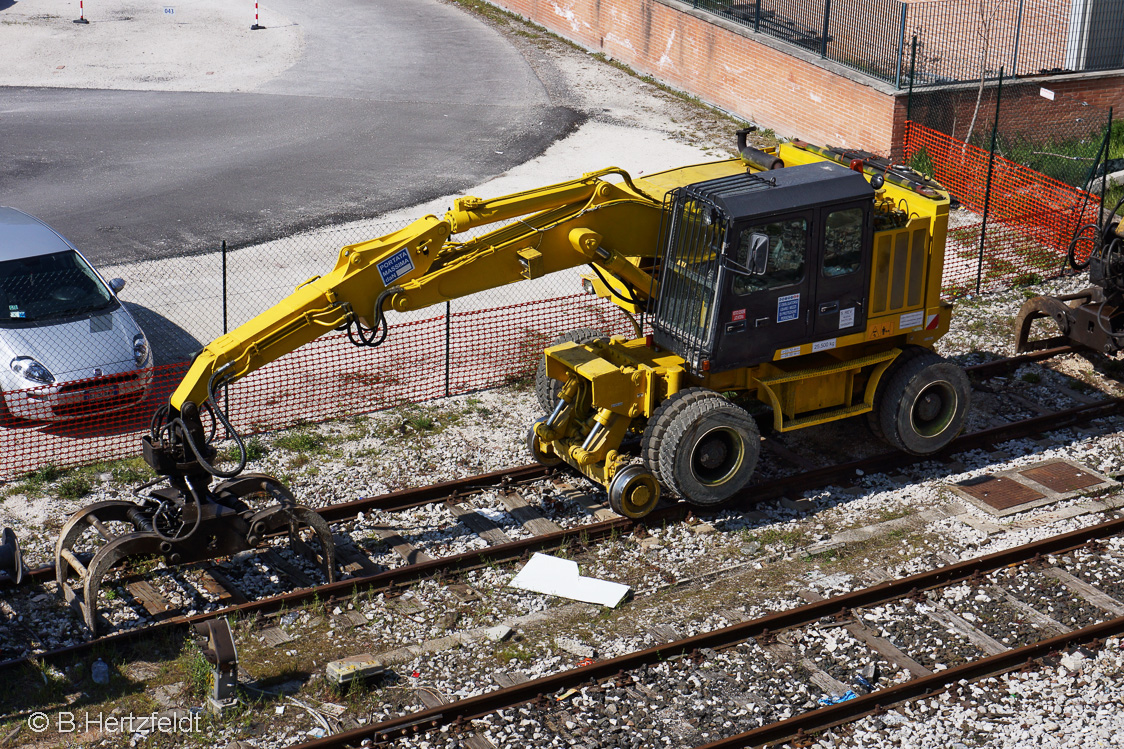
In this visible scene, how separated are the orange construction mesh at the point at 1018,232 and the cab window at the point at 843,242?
619cm

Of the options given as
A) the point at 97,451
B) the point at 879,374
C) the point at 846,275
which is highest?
the point at 846,275

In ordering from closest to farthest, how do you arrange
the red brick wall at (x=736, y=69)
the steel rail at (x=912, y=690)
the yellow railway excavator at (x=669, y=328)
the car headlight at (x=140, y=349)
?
the steel rail at (x=912, y=690)
the yellow railway excavator at (x=669, y=328)
the car headlight at (x=140, y=349)
the red brick wall at (x=736, y=69)

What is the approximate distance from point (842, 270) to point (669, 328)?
5.47ft

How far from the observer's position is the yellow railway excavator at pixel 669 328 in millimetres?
9820

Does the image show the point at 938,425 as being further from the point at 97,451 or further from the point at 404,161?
the point at 404,161

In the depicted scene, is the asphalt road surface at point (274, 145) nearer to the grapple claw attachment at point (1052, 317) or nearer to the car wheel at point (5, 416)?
the car wheel at point (5, 416)

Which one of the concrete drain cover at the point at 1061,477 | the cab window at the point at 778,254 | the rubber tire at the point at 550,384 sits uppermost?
the cab window at the point at 778,254

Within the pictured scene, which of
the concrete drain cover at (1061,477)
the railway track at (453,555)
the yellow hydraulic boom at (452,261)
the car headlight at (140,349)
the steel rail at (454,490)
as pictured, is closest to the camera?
the yellow hydraulic boom at (452,261)

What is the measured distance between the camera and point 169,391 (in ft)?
45.2

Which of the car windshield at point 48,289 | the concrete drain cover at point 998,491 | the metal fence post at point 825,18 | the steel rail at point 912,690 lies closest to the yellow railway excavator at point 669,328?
the concrete drain cover at point 998,491

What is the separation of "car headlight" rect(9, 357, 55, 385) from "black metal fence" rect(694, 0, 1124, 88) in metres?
15.0

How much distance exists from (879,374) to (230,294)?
9.11 meters

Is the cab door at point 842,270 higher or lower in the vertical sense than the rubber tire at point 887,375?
higher

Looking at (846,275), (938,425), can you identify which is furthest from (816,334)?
(938,425)
